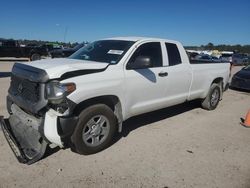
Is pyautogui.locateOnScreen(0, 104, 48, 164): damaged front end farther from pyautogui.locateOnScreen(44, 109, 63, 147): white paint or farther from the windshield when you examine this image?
the windshield

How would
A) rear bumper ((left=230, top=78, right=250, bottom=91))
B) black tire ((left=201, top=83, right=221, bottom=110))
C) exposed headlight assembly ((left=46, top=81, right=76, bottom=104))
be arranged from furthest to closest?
rear bumper ((left=230, top=78, right=250, bottom=91)) < black tire ((left=201, top=83, right=221, bottom=110)) < exposed headlight assembly ((left=46, top=81, right=76, bottom=104))

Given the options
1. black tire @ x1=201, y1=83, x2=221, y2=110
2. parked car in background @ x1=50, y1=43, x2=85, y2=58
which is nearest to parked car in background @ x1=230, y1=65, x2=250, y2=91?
black tire @ x1=201, y1=83, x2=221, y2=110

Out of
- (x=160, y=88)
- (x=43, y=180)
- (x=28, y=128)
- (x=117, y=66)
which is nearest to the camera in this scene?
(x=43, y=180)

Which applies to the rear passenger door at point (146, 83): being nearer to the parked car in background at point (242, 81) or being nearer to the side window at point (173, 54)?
the side window at point (173, 54)

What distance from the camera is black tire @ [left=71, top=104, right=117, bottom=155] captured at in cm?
431

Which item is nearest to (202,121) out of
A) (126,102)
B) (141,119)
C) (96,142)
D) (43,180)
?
(141,119)

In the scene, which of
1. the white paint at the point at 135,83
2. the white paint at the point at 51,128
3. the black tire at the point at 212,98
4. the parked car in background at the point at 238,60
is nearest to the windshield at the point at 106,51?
the white paint at the point at 135,83

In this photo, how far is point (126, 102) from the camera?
5016 millimetres

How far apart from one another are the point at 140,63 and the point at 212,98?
12.3 ft

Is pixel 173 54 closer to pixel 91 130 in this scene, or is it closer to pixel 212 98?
pixel 212 98

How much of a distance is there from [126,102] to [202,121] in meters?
2.74

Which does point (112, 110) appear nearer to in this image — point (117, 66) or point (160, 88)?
point (117, 66)

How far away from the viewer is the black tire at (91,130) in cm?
431

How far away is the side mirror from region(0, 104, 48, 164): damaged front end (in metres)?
1.90
